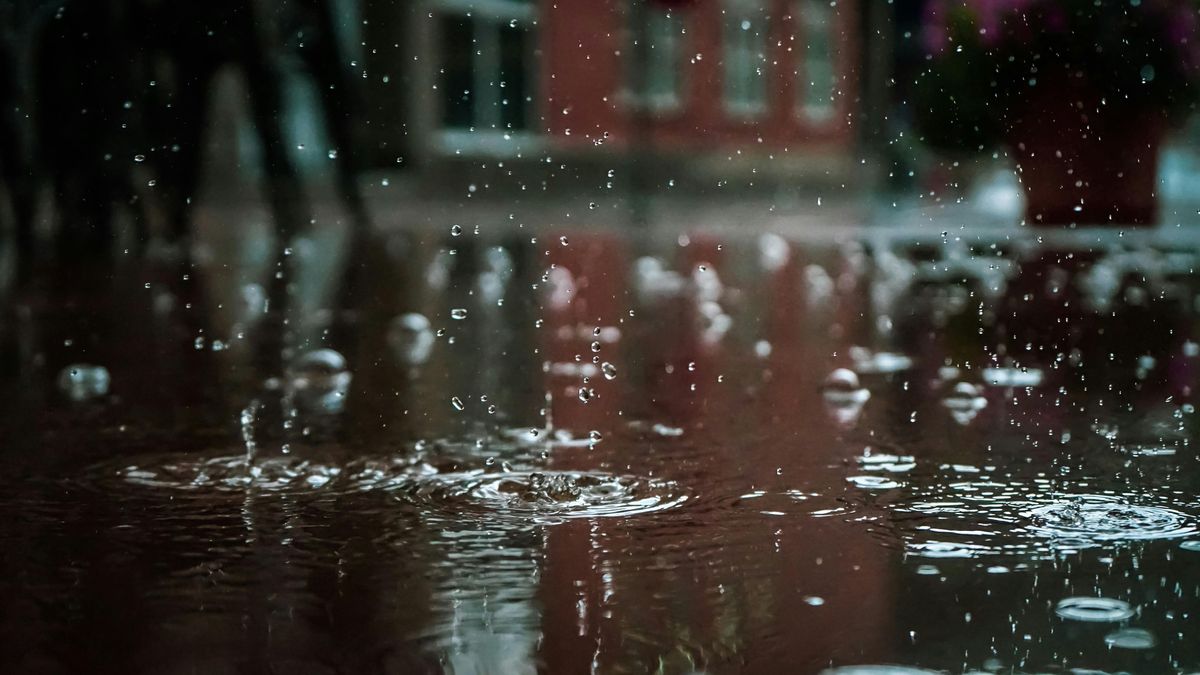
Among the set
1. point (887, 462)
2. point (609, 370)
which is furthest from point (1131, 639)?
point (609, 370)

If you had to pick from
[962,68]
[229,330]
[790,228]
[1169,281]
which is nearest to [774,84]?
[790,228]

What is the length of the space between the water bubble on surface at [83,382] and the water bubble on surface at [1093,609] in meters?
1.97

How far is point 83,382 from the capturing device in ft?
11.0

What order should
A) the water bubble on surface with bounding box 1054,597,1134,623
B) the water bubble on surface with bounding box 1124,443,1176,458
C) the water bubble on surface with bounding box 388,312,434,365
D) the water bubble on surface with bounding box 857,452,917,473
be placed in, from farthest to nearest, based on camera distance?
the water bubble on surface with bounding box 388,312,434,365
the water bubble on surface with bounding box 1124,443,1176,458
the water bubble on surface with bounding box 857,452,917,473
the water bubble on surface with bounding box 1054,597,1134,623

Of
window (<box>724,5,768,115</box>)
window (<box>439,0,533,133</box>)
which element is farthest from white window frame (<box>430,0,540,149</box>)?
window (<box>724,5,768,115</box>)

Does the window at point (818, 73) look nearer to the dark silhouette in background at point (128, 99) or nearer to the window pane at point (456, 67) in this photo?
the window pane at point (456, 67)

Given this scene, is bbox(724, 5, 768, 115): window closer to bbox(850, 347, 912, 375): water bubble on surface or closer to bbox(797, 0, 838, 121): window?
bbox(797, 0, 838, 121): window

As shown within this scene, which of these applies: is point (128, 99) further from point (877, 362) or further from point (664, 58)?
point (664, 58)

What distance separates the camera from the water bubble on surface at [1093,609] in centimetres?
158

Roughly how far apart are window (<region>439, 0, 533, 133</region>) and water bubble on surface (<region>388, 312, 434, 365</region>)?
12.8 m

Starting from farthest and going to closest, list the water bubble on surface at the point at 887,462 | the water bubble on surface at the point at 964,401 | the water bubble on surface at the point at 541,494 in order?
1. the water bubble on surface at the point at 964,401
2. the water bubble on surface at the point at 887,462
3. the water bubble on surface at the point at 541,494

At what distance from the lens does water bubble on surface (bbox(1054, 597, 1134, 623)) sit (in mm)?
1579

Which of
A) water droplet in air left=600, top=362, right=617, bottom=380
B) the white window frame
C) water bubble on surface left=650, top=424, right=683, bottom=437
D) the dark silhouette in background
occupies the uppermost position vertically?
the white window frame

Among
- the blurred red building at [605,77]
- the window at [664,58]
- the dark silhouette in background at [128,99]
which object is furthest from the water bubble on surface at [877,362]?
the window at [664,58]
